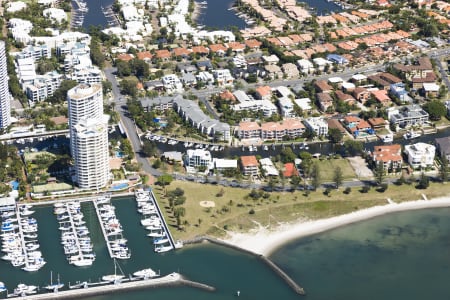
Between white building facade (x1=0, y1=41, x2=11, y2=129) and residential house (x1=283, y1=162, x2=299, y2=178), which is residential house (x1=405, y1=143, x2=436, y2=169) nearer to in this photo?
residential house (x1=283, y1=162, x2=299, y2=178)

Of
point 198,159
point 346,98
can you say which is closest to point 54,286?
point 198,159

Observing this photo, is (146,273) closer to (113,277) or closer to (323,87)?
(113,277)

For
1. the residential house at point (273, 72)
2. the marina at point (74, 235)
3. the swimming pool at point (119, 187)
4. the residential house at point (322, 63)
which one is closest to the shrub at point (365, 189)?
the swimming pool at point (119, 187)

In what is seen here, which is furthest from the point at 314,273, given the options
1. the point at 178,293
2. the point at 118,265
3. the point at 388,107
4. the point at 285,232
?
the point at 388,107

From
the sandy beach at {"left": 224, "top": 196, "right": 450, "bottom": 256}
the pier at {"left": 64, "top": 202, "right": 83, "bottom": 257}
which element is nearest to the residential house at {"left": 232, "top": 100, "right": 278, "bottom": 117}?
the sandy beach at {"left": 224, "top": 196, "right": 450, "bottom": 256}

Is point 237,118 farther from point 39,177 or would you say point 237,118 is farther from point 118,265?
point 118,265

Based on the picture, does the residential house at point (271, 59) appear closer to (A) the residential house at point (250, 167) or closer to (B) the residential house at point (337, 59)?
(B) the residential house at point (337, 59)
